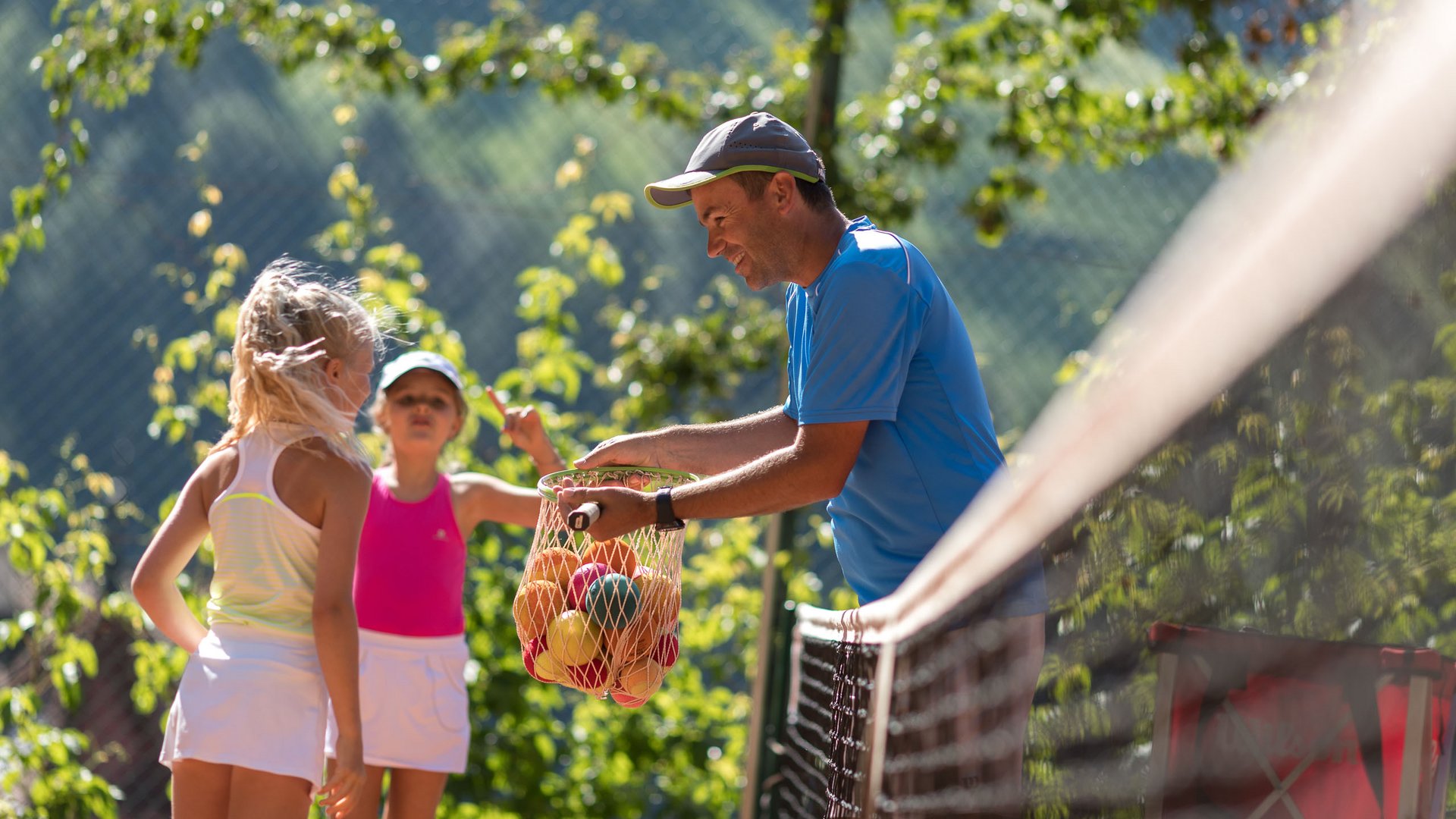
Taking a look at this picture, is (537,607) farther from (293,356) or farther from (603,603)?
(293,356)

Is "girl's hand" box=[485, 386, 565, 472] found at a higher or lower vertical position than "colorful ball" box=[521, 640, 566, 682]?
higher

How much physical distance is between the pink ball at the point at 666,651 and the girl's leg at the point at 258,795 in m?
0.76

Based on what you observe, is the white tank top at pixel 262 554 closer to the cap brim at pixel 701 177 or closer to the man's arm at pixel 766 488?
the man's arm at pixel 766 488

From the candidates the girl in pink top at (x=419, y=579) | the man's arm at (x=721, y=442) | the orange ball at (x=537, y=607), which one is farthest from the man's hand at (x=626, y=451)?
the girl in pink top at (x=419, y=579)

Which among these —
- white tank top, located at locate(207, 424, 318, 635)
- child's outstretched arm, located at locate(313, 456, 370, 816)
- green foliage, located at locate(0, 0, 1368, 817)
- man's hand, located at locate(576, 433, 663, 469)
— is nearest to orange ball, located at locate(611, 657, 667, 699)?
man's hand, located at locate(576, 433, 663, 469)

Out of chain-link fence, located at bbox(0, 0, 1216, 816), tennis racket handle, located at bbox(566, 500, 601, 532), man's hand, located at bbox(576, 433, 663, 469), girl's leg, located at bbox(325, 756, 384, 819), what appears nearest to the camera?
tennis racket handle, located at bbox(566, 500, 601, 532)

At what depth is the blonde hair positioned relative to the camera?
2.74 meters

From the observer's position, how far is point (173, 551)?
9.16ft

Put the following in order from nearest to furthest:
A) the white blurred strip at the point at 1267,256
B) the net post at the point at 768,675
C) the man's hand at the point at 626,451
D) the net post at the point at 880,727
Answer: the white blurred strip at the point at 1267,256 < the net post at the point at 880,727 < the man's hand at the point at 626,451 < the net post at the point at 768,675

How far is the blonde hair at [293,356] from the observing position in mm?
2738

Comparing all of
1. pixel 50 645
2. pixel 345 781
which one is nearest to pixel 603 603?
pixel 345 781

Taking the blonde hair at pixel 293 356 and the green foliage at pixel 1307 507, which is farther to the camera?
the blonde hair at pixel 293 356

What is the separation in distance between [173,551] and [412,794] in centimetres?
99

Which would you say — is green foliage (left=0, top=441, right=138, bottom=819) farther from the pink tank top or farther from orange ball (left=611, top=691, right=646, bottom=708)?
orange ball (left=611, top=691, right=646, bottom=708)
